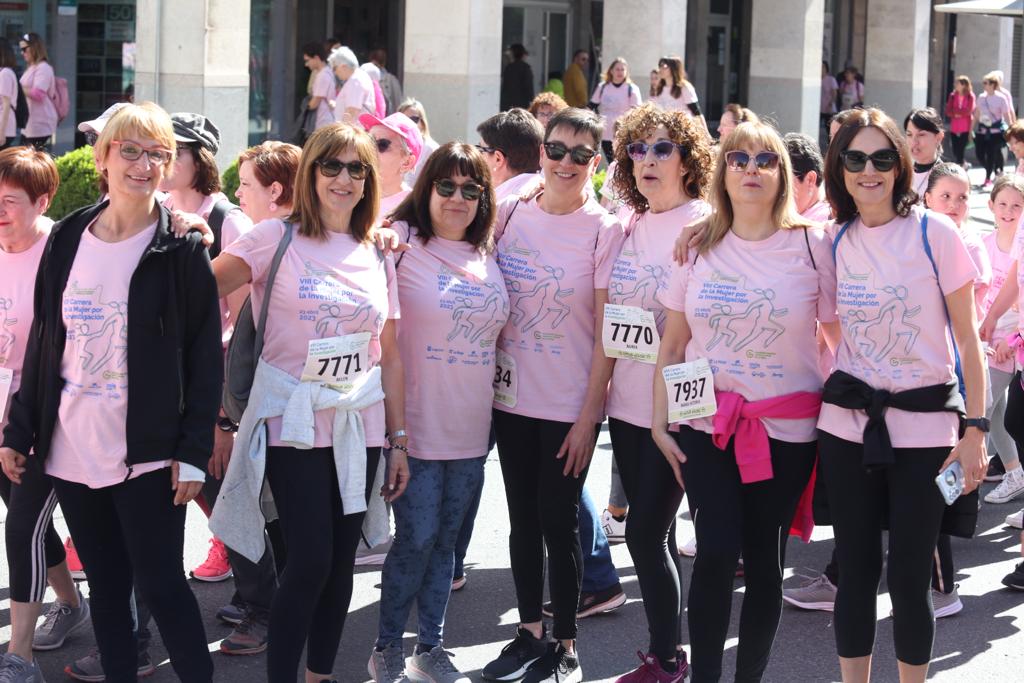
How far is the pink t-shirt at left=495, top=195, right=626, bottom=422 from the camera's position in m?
5.11

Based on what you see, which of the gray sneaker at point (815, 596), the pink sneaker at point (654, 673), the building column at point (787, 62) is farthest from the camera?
the building column at point (787, 62)

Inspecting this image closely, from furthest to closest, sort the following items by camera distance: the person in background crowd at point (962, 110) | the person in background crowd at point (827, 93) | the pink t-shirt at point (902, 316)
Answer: the person in background crowd at point (827, 93)
the person in background crowd at point (962, 110)
the pink t-shirt at point (902, 316)

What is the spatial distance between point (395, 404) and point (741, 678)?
141cm

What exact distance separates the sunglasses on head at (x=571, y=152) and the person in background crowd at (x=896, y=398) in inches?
36.6

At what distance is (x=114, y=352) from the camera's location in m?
4.36

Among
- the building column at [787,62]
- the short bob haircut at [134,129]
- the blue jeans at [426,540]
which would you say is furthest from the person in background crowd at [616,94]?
the short bob haircut at [134,129]

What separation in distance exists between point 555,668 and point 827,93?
1031 inches

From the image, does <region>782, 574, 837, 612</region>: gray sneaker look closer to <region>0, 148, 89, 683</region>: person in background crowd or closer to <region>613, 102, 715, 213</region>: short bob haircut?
<region>613, 102, 715, 213</region>: short bob haircut

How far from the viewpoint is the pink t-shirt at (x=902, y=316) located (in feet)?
14.7

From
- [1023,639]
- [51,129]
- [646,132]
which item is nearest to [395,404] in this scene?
[646,132]

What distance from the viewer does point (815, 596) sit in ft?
20.3

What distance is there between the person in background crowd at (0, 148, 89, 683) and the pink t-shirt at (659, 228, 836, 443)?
2152 millimetres

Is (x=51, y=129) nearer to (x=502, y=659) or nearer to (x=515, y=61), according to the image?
(x=515, y=61)

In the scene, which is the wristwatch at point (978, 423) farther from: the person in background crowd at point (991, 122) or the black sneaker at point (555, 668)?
the person in background crowd at point (991, 122)
